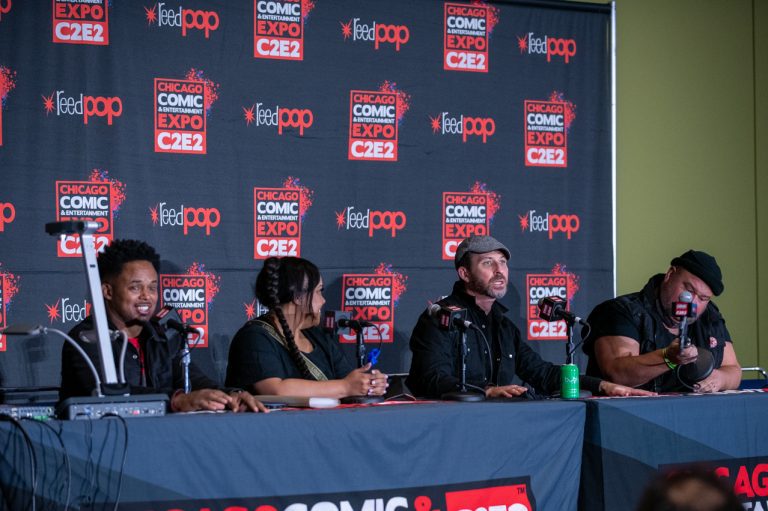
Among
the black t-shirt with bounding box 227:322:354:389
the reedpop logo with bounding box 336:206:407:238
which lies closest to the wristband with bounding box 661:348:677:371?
the black t-shirt with bounding box 227:322:354:389

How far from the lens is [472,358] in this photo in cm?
427

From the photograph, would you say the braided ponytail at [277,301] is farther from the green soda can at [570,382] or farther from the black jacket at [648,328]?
the black jacket at [648,328]

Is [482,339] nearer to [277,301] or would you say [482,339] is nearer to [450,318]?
[450,318]

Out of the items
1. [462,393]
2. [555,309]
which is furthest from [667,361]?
[462,393]

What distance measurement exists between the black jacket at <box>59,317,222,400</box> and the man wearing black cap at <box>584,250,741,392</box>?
1744 mm

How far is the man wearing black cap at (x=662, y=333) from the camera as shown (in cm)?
405

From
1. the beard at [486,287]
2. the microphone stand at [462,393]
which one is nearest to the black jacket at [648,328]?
the beard at [486,287]

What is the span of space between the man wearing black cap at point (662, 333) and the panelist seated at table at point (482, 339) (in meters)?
0.27

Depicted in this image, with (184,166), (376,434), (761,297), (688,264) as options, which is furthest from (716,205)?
(376,434)

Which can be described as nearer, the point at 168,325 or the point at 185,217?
the point at 168,325

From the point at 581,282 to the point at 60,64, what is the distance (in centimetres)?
302

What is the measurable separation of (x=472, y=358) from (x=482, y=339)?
0.11m

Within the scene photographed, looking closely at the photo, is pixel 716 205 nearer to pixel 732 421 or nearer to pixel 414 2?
pixel 414 2

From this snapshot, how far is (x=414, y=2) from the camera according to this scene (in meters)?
5.31
